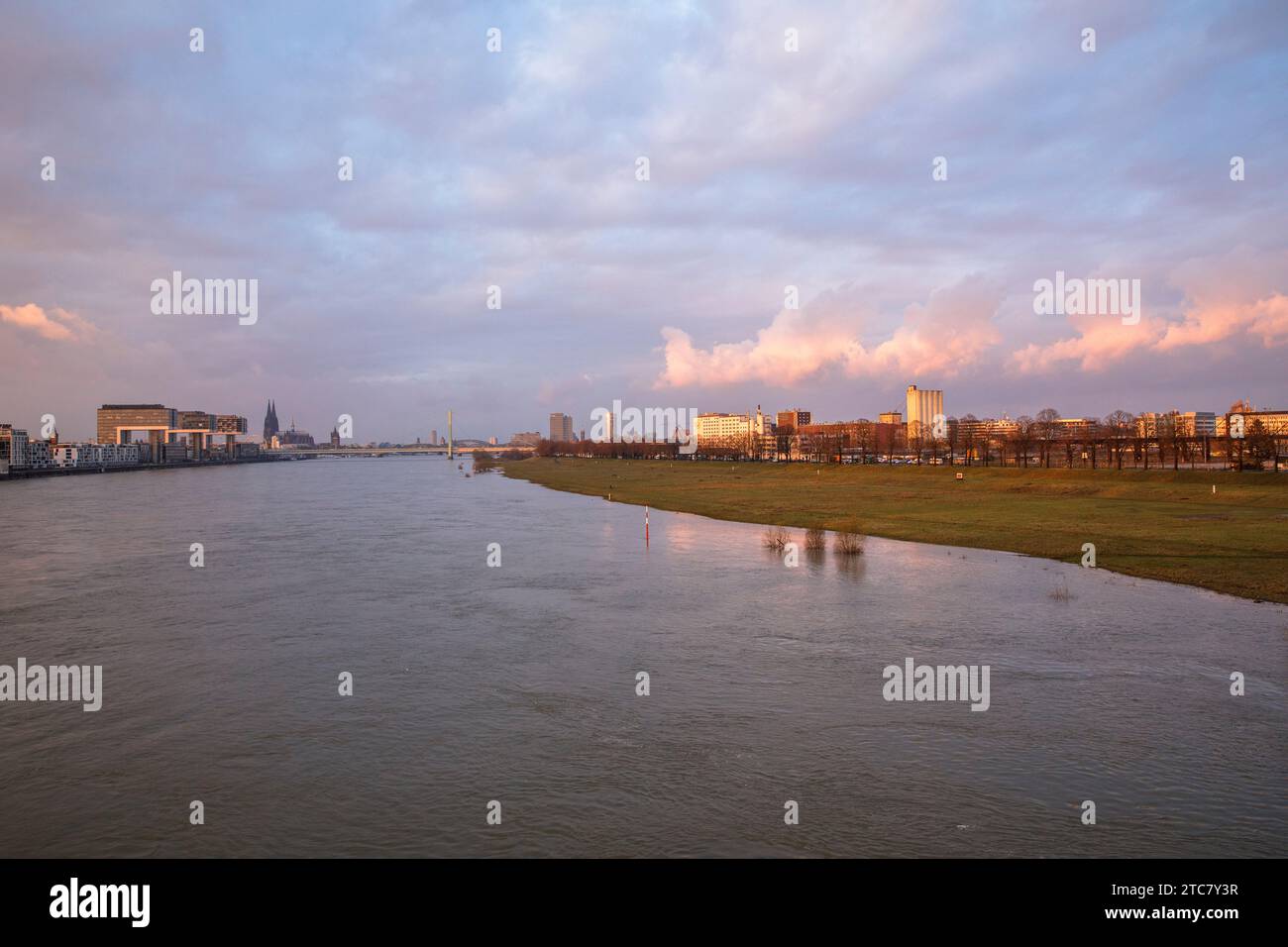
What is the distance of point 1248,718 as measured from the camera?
14.9 metres

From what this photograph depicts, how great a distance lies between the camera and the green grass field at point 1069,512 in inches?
1275

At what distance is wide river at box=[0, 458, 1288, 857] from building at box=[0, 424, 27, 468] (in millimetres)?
186589

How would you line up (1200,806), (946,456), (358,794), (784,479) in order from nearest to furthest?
(1200,806)
(358,794)
(784,479)
(946,456)

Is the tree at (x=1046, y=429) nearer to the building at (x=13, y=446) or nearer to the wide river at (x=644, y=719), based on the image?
the wide river at (x=644, y=719)

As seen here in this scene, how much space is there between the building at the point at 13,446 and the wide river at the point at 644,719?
187 m

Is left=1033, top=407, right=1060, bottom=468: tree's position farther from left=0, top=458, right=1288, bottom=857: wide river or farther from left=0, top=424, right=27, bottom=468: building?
left=0, top=424, right=27, bottom=468: building

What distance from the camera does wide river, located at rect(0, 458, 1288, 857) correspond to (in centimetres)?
1112

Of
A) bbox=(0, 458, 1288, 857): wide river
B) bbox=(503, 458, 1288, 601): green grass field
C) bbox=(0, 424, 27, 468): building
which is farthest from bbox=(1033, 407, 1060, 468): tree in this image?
bbox=(0, 424, 27, 468): building

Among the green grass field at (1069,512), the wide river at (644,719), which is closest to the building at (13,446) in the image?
the green grass field at (1069,512)

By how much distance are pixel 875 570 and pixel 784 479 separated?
74.4 m
